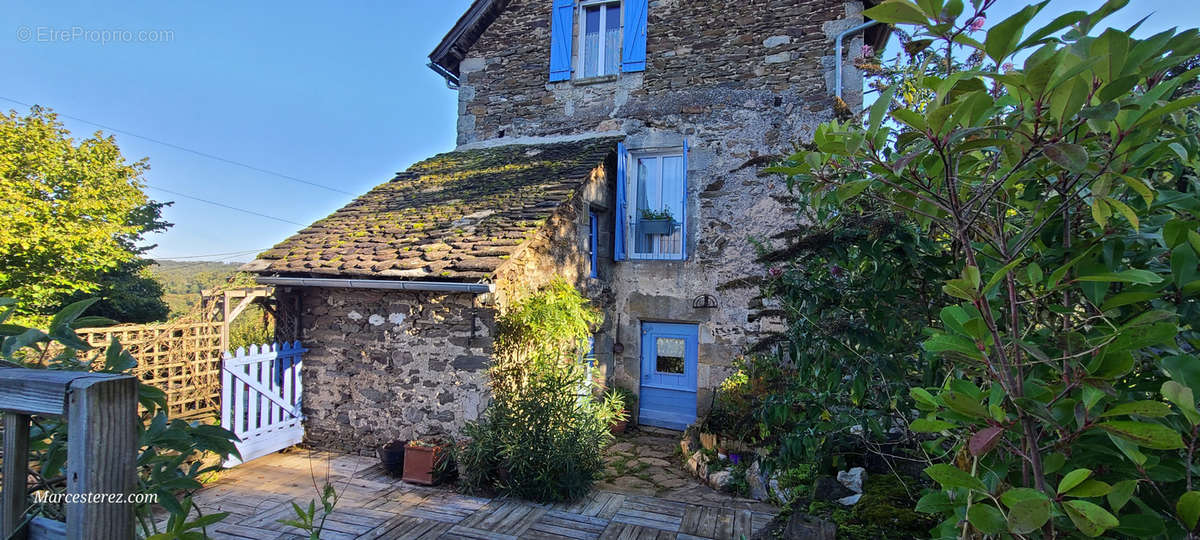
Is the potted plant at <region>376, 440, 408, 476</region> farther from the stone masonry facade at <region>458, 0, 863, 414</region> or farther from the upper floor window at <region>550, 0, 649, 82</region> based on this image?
the upper floor window at <region>550, 0, 649, 82</region>

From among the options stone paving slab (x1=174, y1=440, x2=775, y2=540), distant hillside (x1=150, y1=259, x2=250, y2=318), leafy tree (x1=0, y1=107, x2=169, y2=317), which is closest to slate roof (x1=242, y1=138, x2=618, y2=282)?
stone paving slab (x1=174, y1=440, x2=775, y2=540)

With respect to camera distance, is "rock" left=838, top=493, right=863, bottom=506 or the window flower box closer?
"rock" left=838, top=493, right=863, bottom=506

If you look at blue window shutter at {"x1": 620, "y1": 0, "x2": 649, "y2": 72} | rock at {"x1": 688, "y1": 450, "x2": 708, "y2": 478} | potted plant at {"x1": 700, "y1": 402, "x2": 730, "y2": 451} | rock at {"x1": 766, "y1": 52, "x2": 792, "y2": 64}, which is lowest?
rock at {"x1": 688, "y1": 450, "x2": 708, "y2": 478}

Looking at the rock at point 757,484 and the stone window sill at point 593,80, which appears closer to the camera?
the rock at point 757,484

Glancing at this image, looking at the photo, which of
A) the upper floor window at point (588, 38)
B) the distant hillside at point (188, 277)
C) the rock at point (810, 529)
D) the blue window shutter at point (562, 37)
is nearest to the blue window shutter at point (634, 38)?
the upper floor window at point (588, 38)

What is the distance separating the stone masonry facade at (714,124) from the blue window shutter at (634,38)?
0.11 metres

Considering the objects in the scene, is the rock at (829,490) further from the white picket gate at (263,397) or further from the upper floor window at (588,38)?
the upper floor window at (588,38)

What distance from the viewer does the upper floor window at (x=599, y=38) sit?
8.15m

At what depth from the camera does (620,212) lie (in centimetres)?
766

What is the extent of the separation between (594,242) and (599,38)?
3368mm

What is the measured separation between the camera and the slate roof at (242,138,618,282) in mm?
5445

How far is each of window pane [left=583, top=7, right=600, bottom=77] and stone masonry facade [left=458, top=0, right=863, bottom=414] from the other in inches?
10.7

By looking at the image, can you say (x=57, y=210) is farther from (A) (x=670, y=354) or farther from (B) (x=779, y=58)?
(B) (x=779, y=58)

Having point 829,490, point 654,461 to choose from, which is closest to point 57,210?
point 654,461
